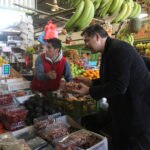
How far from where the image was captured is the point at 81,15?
2482 mm

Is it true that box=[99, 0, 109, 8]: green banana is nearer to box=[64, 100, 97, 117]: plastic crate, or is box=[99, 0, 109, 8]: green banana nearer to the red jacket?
the red jacket

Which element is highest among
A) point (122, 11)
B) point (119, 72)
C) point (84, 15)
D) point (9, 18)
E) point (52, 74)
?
point (9, 18)

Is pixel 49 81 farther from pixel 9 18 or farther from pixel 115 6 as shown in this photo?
pixel 9 18

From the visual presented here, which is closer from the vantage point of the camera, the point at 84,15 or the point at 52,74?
the point at 84,15

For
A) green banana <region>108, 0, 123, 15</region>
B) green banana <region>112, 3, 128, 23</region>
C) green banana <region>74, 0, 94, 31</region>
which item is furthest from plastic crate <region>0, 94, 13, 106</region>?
green banana <region>112, 3, 128, 23</region>

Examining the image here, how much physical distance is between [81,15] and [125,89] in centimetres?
118

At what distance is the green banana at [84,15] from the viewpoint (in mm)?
2389

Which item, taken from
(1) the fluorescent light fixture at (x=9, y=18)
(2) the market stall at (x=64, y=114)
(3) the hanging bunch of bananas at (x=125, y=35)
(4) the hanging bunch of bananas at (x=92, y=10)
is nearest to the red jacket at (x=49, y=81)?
(2) the market stall at (x=64, y=114)

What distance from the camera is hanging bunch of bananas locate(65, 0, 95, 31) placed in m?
2.41

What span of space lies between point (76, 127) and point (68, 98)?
0.39 m

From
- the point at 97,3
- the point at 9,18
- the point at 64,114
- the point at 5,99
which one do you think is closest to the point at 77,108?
the point at 64,114

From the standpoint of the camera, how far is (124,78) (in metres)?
1.69

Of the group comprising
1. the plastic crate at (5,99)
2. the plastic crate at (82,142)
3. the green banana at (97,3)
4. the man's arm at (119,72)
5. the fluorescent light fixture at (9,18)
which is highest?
the fluorescent light fixture at (9,18)

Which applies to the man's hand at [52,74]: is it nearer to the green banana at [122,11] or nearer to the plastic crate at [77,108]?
the plastic crate at [77,108]
